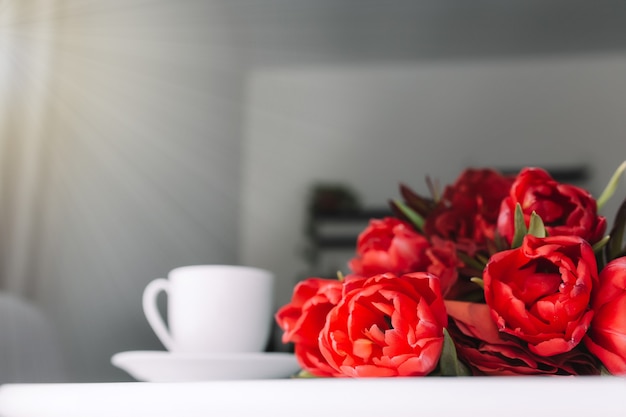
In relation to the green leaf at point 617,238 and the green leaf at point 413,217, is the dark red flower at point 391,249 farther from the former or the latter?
the green leaf at point 617,238

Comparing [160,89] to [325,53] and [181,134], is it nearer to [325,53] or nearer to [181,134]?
[181,134]

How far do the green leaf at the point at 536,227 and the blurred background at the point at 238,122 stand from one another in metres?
0.33

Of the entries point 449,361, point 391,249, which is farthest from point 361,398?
point 391,249

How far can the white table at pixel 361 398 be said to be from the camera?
0.78 ft

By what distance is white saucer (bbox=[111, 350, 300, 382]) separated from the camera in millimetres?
461

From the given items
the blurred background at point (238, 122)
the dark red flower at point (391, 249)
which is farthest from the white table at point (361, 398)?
the blurred background at point (238, 122)

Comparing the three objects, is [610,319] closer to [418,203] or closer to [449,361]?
[449,361]

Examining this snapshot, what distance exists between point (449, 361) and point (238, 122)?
1.57 feet

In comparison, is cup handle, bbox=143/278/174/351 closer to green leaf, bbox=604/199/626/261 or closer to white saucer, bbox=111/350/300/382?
white saucer, bbox=111/350/300/382

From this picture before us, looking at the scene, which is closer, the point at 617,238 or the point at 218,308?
the point at 617,238

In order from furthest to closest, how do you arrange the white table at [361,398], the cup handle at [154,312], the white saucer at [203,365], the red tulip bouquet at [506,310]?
1. the cup handle at [154,312]
2. the white saucer at [203,365]
3. the red tulip bouquet at [506,310]
4. the white table at [361,398]

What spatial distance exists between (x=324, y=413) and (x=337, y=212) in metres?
0.46

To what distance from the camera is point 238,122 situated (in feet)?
2.46

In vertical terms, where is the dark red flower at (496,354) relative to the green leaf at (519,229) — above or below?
below
